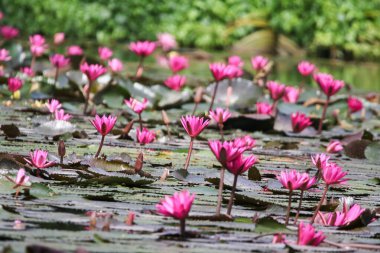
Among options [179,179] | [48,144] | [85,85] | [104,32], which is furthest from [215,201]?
[104,32]

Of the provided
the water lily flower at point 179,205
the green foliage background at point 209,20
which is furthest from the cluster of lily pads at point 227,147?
the green foliage background at point 209,20

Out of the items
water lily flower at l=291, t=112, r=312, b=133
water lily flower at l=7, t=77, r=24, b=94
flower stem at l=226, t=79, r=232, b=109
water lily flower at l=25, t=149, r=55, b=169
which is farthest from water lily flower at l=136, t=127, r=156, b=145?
flower stem at l=226, t=79, r=232, b=109

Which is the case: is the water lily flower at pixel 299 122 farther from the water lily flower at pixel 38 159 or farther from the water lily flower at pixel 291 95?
the water lily flower at pixel 38 159

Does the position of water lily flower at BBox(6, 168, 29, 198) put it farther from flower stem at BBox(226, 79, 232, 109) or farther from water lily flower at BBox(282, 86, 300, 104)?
water lily flower at BBox(282, 86, 300, 104)

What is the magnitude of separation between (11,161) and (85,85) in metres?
2.65

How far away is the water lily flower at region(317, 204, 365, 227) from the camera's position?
2082 mm

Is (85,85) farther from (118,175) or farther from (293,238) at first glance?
(293,238)

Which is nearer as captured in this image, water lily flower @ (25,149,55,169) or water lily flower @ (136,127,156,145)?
water lily flower @ (25,149,55,169)

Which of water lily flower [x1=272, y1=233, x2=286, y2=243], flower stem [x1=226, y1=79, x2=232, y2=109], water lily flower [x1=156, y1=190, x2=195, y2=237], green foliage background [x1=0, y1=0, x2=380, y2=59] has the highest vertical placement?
green foliage background [x1=0, y1=0, x2=380, y2=59]

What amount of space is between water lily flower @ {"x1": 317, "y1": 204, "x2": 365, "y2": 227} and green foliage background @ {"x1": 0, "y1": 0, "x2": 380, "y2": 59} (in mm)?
11933

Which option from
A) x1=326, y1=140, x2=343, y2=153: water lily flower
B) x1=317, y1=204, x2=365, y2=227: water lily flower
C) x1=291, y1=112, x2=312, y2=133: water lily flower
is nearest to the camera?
x1=317, y1=204, x2=365, y2=227: water lily flower

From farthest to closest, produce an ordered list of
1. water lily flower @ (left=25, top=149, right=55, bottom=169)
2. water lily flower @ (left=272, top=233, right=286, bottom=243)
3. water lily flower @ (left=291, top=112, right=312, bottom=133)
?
water lily flower @ (left=291, top=112, right=312, bottom=133)
water lily flower @ (left=25, top=149, right=55, bottom=169)
water lily flower @ (left=272, top=233, right=286, bottom=243)

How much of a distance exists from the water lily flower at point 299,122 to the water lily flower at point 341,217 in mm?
1965

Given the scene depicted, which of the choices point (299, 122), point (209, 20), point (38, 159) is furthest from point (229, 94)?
point (209, 20)
